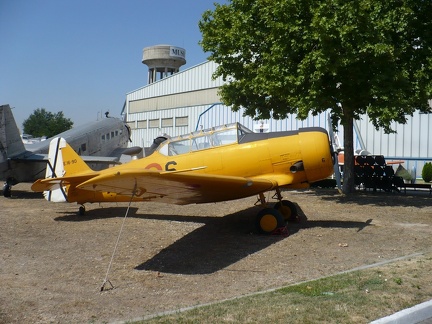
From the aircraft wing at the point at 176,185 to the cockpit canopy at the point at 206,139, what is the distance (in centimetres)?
143

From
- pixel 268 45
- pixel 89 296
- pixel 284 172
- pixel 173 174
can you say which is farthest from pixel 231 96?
pixel 89 296

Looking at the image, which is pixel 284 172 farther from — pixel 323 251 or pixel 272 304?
pixel 272 304

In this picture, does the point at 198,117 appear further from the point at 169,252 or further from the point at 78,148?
the point at 169,252

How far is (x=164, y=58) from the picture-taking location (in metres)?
54.6

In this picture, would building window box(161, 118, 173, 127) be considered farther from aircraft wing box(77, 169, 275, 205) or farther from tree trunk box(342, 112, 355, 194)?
aircraft wing box(77, 169, 275, 205)

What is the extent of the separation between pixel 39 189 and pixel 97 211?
90.4 inches

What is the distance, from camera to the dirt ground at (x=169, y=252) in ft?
19.2

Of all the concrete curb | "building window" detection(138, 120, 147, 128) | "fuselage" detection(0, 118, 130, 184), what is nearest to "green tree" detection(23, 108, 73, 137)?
"building window" detection(138, 120, 147, 128)

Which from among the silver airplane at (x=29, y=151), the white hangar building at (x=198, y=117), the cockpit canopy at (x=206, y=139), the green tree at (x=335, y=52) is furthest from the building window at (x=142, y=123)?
the cockpit canopy at (x=206, y=139)

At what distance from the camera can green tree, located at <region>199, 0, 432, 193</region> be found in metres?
12.3

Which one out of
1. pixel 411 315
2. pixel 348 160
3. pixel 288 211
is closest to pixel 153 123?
pixel 348 160

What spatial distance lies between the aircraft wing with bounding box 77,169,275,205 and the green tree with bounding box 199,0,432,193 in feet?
15.6

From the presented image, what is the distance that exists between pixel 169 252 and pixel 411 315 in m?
4.47

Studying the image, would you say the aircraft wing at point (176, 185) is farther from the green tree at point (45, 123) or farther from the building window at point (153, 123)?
the green tree at point (45, 123)
